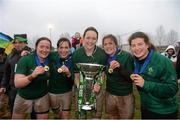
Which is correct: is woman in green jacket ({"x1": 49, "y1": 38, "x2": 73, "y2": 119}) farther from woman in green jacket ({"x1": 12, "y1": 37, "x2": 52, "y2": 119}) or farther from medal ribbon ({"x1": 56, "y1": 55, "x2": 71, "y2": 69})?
woman in green jacket ({"x1": 12, "y1": 37, "x2": 52, "y2": 119})

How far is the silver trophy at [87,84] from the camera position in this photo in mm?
A: 4027

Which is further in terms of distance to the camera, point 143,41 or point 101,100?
point 101,100

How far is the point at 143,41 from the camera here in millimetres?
3479

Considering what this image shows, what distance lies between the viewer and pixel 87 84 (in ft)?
13.5

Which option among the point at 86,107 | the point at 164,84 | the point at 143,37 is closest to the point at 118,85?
the point at 86,107

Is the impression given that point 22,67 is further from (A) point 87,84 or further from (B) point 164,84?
(B) point 164,84

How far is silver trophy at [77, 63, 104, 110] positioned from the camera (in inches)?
159

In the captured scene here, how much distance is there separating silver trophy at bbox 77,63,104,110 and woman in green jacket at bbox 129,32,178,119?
0.74 meters

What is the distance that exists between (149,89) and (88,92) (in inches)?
45.6

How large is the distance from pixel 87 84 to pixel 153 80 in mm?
1106

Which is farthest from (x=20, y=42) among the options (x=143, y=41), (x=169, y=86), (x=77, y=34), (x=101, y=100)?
(x=77, y=34)

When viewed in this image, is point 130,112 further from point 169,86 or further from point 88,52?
point 169,86

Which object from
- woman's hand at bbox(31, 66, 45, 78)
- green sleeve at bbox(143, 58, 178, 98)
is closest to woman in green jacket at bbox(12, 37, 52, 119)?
woman's hand at bbox(31, 66, 45, 78)

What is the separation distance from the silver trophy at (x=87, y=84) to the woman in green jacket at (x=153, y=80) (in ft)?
2.43
